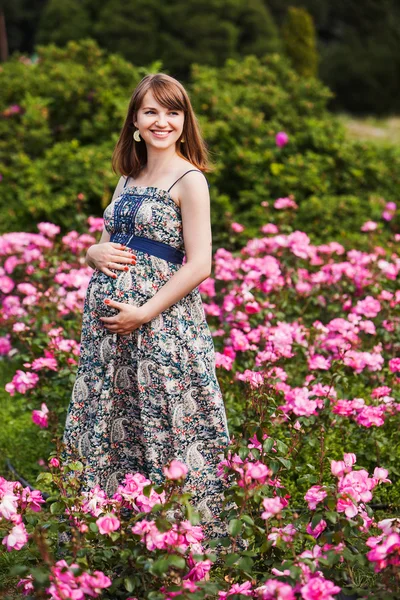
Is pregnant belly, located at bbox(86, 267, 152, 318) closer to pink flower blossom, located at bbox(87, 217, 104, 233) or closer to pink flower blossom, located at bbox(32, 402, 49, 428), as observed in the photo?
pink flower blossom, located at bbox(32, 402, 49, 428)

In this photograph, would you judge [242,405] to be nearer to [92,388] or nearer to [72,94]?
[92,388]

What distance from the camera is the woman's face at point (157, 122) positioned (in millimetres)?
2596

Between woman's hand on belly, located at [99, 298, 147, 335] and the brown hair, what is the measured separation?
541 millimetres

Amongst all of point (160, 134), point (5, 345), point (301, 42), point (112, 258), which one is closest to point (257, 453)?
point (112, 258)

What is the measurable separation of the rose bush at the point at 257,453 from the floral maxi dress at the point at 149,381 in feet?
0.47

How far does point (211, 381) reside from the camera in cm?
268

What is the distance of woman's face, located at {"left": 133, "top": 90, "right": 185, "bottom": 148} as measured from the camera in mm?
2596

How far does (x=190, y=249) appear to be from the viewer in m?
2.54

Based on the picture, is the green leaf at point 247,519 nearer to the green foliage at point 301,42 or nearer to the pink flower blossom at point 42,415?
the pink flower blossom at point 42,415

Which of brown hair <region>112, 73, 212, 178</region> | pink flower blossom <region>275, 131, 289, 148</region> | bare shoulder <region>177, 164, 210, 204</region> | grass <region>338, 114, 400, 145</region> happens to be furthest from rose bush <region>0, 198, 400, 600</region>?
grass <region>338, 114, 400, 145</region>

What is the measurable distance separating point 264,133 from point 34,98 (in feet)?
7.14

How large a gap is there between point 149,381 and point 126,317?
0.24 metres

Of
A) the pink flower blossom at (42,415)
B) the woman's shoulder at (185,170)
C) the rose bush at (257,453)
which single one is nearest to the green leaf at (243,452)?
the rose bush at (257,453)

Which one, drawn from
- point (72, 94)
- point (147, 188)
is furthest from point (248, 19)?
point (147, 188)
